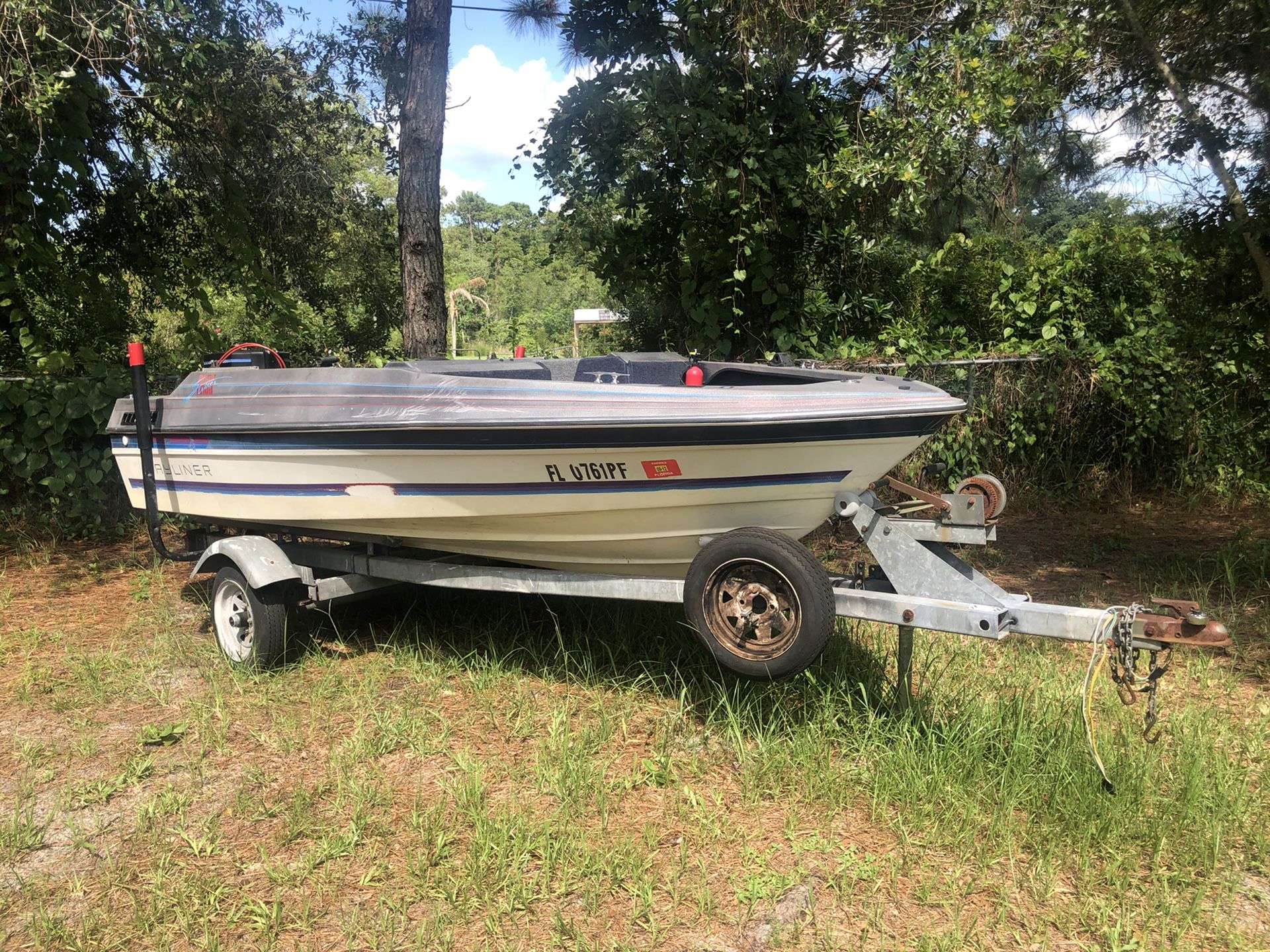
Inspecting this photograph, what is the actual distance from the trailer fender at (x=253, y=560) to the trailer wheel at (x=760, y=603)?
6.69 feet

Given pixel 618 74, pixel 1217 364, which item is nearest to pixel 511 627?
pixel 618 74

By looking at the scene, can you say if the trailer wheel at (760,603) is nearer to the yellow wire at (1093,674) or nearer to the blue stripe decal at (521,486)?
the blue stripe decal at (521,486)

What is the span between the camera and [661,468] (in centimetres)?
324

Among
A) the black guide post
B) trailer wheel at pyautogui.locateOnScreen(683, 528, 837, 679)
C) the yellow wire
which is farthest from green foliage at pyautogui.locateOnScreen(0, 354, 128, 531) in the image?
the yellow wire

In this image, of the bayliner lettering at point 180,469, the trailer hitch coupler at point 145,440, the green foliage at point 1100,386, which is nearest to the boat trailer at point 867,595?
the bayliner lettering at point 180,469

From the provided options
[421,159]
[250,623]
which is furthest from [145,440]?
[421,159]

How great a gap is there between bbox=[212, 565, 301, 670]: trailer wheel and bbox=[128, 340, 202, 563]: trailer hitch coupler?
1.58ft

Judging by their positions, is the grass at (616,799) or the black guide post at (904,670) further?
the black guide post at (904,670)

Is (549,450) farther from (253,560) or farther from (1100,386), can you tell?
(1100,386)

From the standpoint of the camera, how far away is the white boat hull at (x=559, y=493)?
320 cm

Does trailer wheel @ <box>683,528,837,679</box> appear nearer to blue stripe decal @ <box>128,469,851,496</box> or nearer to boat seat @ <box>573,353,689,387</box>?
blue stripe decal @ <box>128,469,851,496</box>

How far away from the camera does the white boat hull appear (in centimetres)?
320

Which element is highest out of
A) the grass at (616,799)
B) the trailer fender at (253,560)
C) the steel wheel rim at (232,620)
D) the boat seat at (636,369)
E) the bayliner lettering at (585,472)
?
the boat seat at (636,369)

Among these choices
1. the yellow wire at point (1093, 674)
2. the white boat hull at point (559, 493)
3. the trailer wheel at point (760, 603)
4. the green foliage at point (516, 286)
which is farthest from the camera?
the green foliage at point (516, 286)
